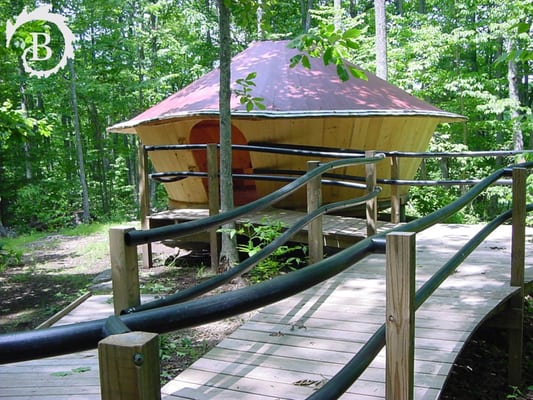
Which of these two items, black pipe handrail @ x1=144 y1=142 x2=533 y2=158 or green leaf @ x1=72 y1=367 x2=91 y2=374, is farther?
black pipe handrail @ x1=144 y1=142 x2=533 y2=158

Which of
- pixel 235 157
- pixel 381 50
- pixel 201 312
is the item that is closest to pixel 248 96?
pixel 201 312

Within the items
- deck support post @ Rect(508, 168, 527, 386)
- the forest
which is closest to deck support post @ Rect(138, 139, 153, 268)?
deck support post @ Rect(508, 168, 527, 386)

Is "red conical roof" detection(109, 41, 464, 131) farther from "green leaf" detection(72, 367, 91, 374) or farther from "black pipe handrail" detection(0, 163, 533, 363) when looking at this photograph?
"black pipe handrail" detection(0, 163, 533, 363)

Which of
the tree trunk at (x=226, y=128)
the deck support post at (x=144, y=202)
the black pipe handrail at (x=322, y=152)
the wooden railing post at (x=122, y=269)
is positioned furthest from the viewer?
the deck support post at (x=144, y=202)

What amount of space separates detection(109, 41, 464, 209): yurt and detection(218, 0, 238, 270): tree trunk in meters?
1.47

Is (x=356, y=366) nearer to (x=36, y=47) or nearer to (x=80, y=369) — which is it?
(x=80, y=369)

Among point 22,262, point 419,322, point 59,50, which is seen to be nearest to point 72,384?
point 419,322

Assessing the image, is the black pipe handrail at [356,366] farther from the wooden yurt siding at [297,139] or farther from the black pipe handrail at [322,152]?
the wooden yurt siding at [297,139]

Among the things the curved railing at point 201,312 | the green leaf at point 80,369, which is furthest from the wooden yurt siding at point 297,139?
the curved railing at point 201,312

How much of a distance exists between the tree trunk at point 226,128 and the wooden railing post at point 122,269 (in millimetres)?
3272

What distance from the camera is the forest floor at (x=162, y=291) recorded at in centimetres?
338

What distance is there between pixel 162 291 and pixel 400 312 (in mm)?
3654

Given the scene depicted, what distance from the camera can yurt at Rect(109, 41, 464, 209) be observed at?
Result: 6.64 meters

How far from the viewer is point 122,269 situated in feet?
4.95
